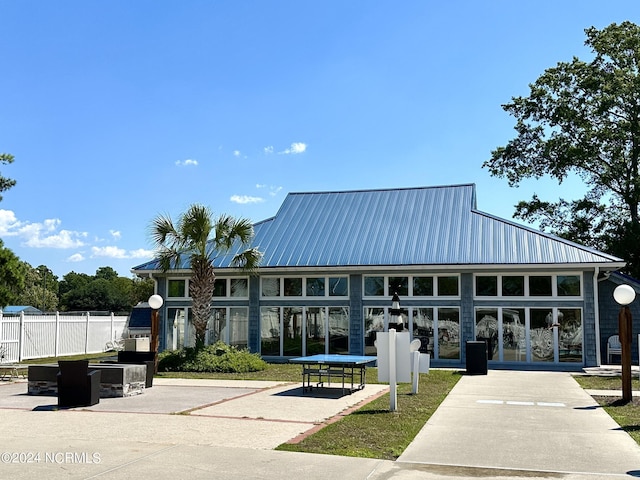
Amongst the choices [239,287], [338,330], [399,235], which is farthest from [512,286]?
[239,287]

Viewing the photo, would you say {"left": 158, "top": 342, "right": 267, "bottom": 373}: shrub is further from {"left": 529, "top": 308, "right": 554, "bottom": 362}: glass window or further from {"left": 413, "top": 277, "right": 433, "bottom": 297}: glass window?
{"left": 529, "top": 308, "right": 554, "bottom": 362}: glass window

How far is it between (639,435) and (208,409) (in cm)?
723

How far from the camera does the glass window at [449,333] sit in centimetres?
2289

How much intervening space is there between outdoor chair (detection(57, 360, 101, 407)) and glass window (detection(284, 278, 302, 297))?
12897 millimetres

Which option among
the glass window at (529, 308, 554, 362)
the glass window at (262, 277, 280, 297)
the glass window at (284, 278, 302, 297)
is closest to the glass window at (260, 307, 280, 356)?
the glass window at (262, 277, 280, 297)

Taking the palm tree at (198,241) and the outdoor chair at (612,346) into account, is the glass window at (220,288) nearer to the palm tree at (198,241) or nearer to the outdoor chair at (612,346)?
the palm tree at (198,241)

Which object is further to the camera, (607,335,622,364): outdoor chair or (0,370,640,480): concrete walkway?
(607,335,622,364): outdoor chair

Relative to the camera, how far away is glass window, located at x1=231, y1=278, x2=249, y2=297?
A: 2527 centimetres

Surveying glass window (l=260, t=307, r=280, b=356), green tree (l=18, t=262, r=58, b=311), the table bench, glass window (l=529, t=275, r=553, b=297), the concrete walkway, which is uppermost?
green tree (l=18, t=262, r=58, b=311)

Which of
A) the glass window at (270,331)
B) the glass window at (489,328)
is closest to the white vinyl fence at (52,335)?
the glass window at (270,331)

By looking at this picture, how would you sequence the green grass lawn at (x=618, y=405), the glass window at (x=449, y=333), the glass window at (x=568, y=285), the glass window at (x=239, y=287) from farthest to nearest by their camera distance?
the glass window at (x=239, y=287)
the glass window at (x=449, y=333)
the glass window at (x=568, y=285)
the green grass lawn at (x=618, y=405)

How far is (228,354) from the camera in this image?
67.4 ft

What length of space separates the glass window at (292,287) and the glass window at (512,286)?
7643mm

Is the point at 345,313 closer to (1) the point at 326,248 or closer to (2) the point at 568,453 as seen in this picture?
(1) the point at 326,248
